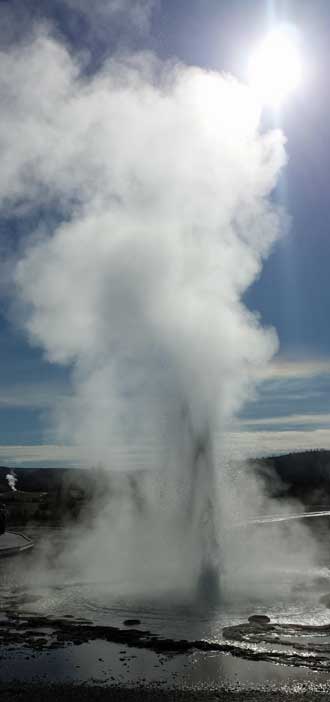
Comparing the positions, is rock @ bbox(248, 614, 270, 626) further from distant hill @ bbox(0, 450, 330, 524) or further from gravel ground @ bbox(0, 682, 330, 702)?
distant hill @ bbox(0, 450, 330, 524)

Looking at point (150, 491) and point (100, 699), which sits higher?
point (150, 491)

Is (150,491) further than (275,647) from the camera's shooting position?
Yes

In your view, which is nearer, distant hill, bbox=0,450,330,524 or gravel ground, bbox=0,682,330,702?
gravel ground, bbox=0,682,330,702

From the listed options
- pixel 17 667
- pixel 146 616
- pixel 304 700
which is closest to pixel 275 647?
pixel 304 700

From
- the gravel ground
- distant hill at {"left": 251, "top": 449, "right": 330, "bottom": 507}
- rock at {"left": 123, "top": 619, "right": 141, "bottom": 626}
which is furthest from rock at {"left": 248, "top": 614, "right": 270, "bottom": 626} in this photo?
distant hill at {"left": 251, "top": 449, "right": 330, "bottom": 507}

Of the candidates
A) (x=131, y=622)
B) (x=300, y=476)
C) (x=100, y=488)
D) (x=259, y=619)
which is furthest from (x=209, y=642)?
(x=300, y=476)

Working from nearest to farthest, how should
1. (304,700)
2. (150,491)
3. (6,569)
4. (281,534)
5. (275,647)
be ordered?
(304,700)
(275,647)
(6,569)
(150,491)
(281,534)

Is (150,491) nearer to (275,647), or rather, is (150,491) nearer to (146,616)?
(146,616)

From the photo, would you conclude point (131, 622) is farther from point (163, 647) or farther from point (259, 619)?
point (259, 619)
